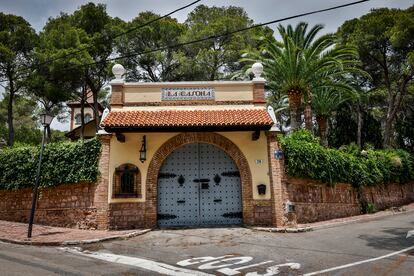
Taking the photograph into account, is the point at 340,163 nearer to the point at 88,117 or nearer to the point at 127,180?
the point at 127,180

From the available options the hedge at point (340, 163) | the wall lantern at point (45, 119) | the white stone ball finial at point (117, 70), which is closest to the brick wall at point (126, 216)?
the wall lantern at point (45, 119)

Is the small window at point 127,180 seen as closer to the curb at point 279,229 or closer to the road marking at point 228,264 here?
the curb at point 279,229

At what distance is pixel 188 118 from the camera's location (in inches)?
448

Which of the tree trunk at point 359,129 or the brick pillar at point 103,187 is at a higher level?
the tree trunk at point 359,129

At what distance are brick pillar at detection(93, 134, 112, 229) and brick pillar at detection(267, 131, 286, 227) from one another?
5.57 meters

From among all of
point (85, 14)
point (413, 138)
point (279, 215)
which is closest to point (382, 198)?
point (279, 215)

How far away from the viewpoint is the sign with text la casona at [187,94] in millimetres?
12383

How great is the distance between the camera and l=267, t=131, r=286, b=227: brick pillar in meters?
11.2

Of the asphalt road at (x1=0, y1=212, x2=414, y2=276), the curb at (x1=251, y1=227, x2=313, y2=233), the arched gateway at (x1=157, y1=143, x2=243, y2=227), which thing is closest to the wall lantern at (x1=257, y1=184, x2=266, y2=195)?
the arched gateway at (x1=157, y1=143, x2=243, y2=227)

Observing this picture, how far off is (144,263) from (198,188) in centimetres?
503

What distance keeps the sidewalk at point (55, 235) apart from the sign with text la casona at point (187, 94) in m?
4.80

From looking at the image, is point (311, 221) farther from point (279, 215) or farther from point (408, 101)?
point (408, 101)

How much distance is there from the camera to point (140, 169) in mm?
11516

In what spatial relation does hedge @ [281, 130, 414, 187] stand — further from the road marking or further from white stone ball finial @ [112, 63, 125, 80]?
white stone ball finial @ [112, 63, 125, 80]
